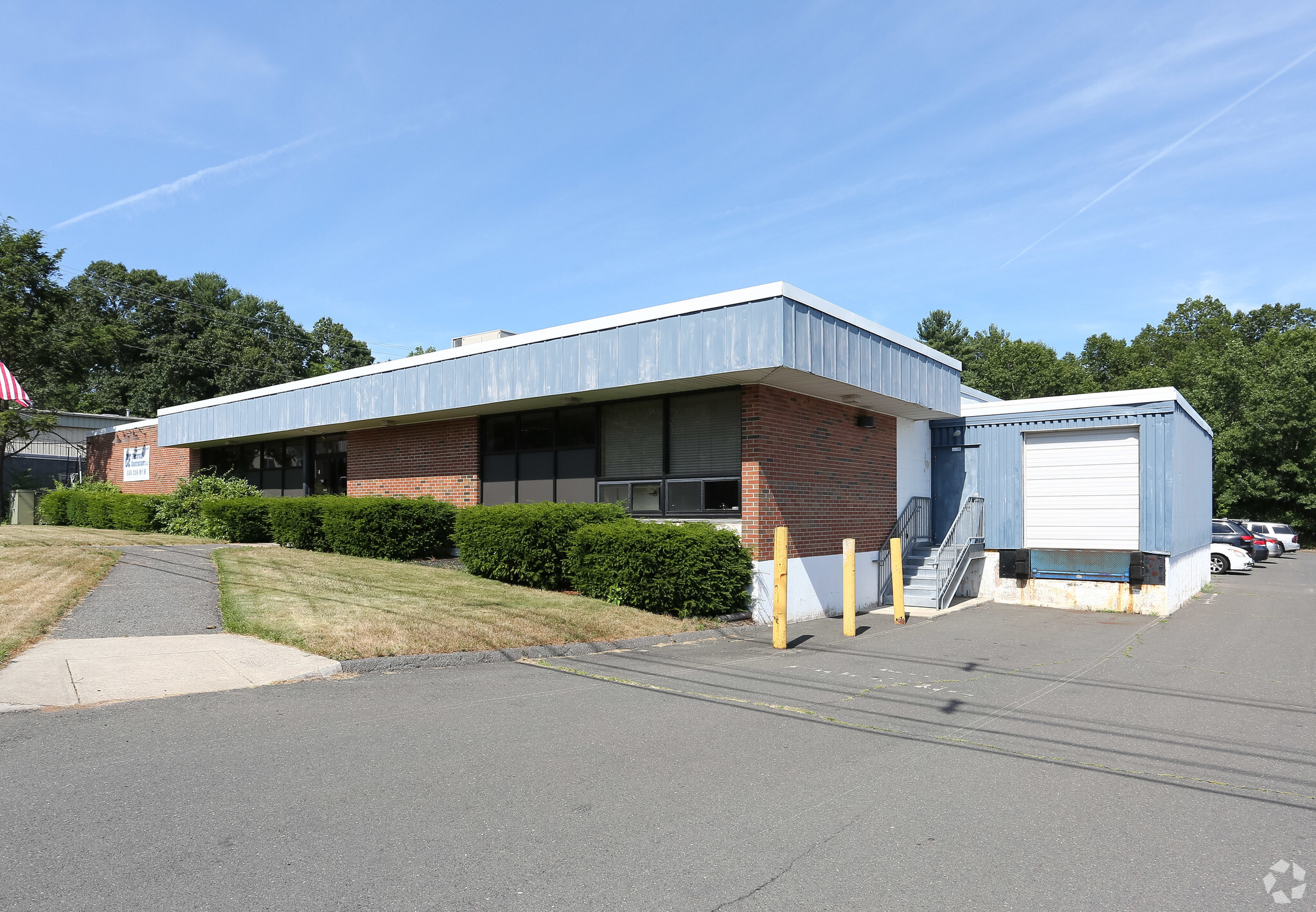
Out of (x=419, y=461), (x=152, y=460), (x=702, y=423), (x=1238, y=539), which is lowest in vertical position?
(x=1238, y=539)

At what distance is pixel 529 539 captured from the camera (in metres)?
13.9

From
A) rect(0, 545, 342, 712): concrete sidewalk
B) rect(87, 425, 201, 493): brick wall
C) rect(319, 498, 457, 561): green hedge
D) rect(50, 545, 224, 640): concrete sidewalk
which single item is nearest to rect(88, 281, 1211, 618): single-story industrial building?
rect(319, 498, 457, 561): green hedge

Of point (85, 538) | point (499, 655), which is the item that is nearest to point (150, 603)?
point (499, 655)

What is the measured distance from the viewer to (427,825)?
442 centimetres

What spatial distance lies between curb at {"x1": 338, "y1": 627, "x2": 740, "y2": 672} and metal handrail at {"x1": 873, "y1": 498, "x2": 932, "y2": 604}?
6050 mm

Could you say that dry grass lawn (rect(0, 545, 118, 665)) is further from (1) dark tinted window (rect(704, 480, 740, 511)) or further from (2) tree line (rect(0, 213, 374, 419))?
(2) tree line (rect(0, 213, 374, 419))

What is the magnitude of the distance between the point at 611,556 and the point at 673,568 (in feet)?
3.94

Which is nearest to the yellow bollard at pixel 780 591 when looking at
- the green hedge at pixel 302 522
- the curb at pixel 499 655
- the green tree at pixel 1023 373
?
the curb at pixel 499 655

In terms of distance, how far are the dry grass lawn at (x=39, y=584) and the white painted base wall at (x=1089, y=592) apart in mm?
15948

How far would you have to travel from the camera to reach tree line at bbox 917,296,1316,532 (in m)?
43.7

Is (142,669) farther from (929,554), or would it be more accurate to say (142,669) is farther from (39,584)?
(929,554)

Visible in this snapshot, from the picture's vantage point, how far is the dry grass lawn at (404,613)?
9250 mm

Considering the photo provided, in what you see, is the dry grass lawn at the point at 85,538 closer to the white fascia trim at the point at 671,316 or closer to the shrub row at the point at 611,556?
the white fascia trim at the point at 671,316

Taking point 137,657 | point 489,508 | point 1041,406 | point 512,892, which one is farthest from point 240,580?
point 1041,406
